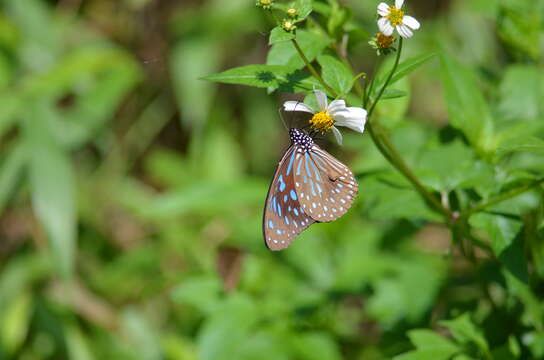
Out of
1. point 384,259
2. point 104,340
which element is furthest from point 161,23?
point 384,259

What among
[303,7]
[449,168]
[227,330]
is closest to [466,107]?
[449,168]

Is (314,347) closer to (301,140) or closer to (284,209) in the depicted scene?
(284,209)

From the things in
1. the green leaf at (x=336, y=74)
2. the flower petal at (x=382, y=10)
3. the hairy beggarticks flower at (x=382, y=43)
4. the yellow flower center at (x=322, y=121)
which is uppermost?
the flower petal at (x=382, y=10)

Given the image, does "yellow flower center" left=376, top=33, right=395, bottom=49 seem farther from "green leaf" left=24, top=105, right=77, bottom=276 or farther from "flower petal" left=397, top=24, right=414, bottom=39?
"green leaf" left=24, top=105, right=77, bottom=276

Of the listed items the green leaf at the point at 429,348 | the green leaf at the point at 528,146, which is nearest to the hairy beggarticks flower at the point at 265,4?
the green leaf at the point at 528,146

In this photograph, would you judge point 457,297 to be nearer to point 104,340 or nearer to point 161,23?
point 104,340

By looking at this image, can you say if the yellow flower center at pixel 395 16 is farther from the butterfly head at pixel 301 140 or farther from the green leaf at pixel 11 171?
the green leaf at pixel 11 171
